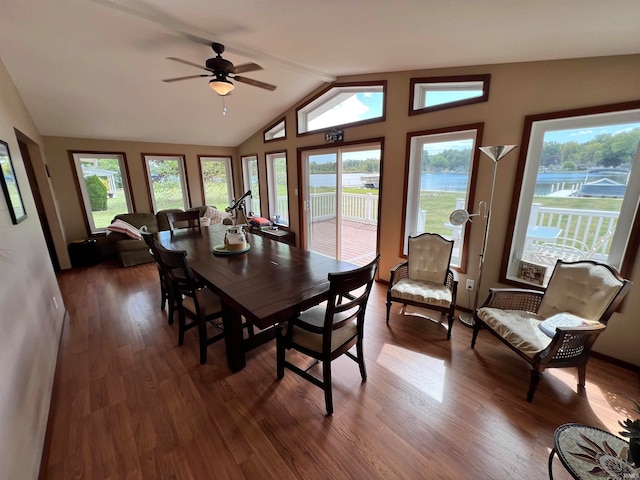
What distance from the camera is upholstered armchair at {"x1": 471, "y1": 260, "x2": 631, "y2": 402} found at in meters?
1.74

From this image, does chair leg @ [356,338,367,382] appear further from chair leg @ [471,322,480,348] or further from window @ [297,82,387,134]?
window @ [297,82,387,134]

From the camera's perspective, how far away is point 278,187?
17.9ft

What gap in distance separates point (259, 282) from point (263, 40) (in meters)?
2.31

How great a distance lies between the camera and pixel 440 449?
1471 millimetres

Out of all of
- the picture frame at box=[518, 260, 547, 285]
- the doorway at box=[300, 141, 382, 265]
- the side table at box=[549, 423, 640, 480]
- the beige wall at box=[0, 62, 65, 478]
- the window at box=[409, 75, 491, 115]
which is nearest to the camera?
the side table at box=[549, 423, 640, 480]

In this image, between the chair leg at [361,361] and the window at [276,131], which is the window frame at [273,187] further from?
the chair leg at [361,361]

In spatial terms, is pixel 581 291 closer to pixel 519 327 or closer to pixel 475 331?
pixel 519 327

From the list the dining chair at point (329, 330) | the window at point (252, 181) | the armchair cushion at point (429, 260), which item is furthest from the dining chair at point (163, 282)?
the window at point (252, 181)

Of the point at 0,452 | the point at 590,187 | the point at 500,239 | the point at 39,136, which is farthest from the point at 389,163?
the point at 39,136

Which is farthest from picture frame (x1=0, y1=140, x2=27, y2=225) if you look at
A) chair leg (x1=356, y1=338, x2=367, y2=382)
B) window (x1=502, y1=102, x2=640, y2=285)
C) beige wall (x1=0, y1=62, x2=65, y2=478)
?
window (x1=502, y1=102, x2=640, y2=285)

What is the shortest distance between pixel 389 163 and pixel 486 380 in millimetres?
2467

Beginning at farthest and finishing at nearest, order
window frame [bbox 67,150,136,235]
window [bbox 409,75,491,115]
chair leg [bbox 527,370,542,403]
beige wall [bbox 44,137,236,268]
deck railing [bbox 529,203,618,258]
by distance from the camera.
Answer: window frame [bbox 67,150,136,235], beige wall [bbox 44,137,236,268], window [bbox 409,75,491,115], deck railing [bbox 529,203,618,258], chair leg [bbox 527,370,542,403]

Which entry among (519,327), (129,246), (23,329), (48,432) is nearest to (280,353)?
(48,432)

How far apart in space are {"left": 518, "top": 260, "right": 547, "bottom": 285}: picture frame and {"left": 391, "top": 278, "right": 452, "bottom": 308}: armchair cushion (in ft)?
2.31
